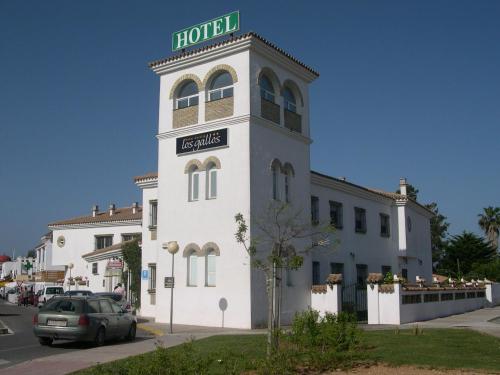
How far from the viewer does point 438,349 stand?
535 inches

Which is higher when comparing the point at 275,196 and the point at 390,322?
the point at 275,196

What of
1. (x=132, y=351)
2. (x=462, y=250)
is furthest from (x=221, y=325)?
(x=462, y=250)

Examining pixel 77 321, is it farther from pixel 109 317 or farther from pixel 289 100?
pixel 289 100

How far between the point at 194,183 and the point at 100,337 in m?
8.97

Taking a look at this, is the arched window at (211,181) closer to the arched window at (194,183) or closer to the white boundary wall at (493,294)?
the arched window at (194,183)

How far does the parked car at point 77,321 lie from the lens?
16.2m

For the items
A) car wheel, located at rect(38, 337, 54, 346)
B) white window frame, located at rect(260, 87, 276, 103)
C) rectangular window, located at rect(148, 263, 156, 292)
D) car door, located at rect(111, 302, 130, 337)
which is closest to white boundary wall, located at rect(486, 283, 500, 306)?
white window frame, located at rect(260, 87, 276, 103)

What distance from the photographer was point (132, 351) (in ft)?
50.3

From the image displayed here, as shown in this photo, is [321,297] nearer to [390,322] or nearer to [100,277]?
[390,322]

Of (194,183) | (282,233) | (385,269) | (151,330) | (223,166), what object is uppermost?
(223,166)

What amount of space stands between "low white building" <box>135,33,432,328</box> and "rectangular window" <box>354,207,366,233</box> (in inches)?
195

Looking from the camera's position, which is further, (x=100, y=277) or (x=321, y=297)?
(x=100, y=277)

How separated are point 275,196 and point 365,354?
39.1 feet

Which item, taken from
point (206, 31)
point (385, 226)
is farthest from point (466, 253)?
point (206, 31)
